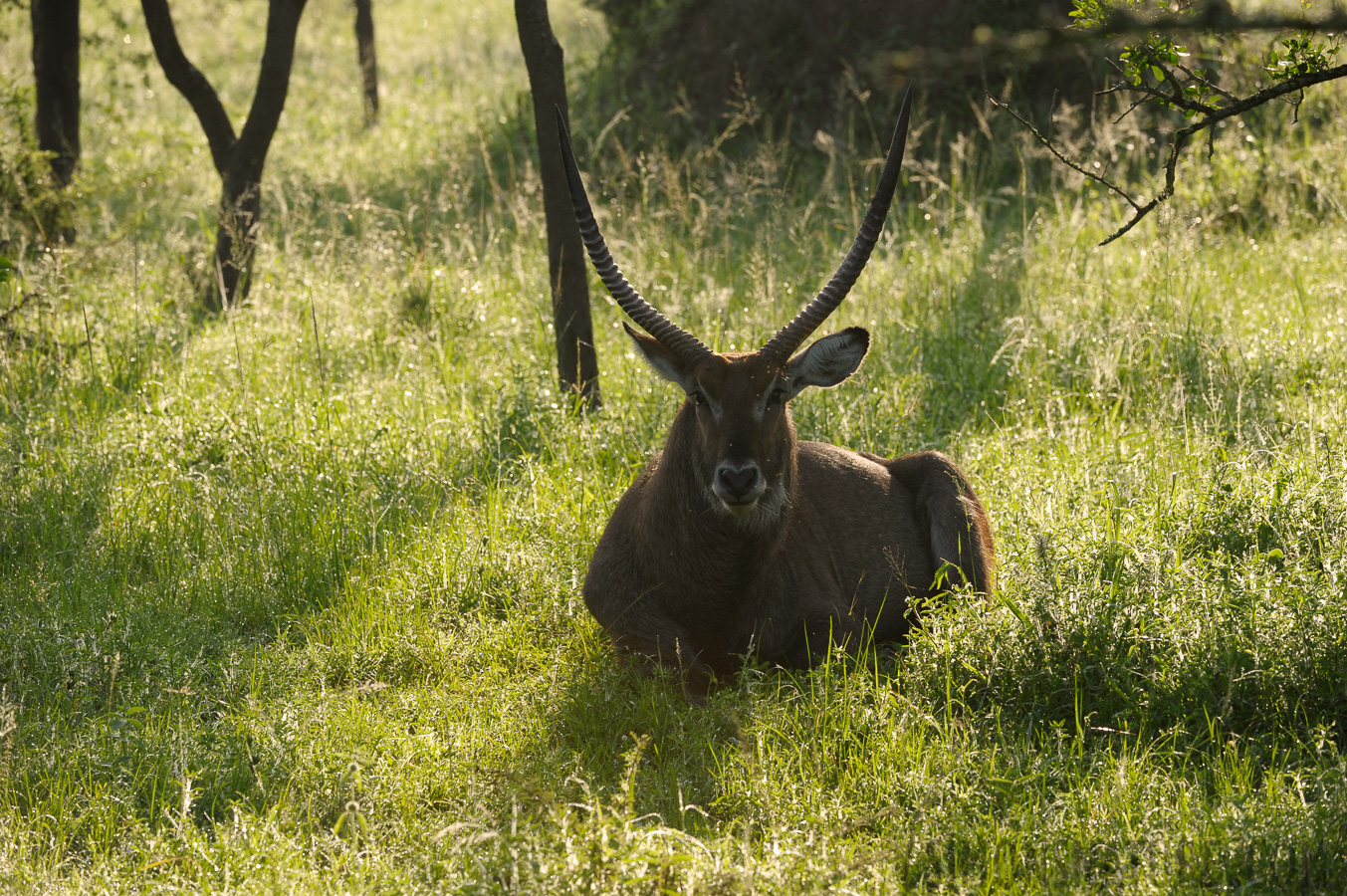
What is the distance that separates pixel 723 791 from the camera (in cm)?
341

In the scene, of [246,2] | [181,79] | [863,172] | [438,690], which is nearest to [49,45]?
[181,79]

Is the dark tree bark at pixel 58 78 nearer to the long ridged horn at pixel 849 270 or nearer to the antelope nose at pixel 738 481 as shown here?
the long ridged horn at pixel 849 270

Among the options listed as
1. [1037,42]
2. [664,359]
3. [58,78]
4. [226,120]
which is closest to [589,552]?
[664,359]

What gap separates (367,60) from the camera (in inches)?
560

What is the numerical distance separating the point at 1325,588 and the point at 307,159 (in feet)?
35.5

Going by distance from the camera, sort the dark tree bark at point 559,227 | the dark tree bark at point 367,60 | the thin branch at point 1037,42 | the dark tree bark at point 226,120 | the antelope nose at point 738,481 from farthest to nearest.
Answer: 1. the dark tree bark at point 367,60
2. the dark tree bark at point 226,120
3. the dark tree bark at point 559,227
4. the antelope nose at point 738,481
5. the thin branch at point 1037,42

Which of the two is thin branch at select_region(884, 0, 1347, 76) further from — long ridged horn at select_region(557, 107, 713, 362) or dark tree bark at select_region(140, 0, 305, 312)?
dark tree bark at select_region(140, 0, 305, 312)

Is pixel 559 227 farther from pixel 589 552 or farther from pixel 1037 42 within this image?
pixel 1037 42

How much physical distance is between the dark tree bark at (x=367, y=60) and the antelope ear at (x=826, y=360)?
10821 mm

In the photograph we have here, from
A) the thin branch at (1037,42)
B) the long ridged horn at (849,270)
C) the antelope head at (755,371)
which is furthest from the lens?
the long ridged horn at (849,270)

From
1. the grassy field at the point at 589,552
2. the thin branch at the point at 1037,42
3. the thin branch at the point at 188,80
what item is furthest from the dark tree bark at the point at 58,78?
the thin branch at the point at 1037,42

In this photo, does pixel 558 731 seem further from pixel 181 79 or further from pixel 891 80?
pixel 181 79

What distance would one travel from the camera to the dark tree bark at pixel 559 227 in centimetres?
623

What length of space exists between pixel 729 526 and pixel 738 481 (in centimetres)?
40
